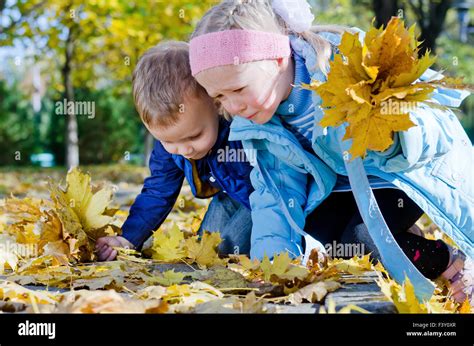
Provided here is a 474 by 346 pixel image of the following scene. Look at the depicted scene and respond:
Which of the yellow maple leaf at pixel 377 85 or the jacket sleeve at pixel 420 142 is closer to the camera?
the yellow maple leaf at pixel 377 85

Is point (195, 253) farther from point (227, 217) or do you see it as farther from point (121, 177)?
point (121, 177)

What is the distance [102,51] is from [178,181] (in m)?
8.67

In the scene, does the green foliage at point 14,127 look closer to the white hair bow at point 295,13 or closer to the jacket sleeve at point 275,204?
the jacket sleeve at point 275,204

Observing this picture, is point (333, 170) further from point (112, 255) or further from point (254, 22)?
point (112, 255)

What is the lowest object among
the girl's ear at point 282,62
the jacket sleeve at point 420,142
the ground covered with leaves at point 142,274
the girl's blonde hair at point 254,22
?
the ground covered with leaves at point 142,274

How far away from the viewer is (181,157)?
299 cm

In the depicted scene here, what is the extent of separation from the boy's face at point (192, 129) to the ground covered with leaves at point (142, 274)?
0.31m

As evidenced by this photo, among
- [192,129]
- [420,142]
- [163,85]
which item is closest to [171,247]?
[192,129]

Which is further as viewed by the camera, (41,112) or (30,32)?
(41,112)

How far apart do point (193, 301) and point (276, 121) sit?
906mm

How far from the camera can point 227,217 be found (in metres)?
3.19

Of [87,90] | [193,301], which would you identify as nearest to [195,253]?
[193,301]

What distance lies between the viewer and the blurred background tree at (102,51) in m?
7.76

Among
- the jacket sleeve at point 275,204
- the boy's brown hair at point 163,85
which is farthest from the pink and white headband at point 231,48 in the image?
the jacket sleeve at point 275,204
